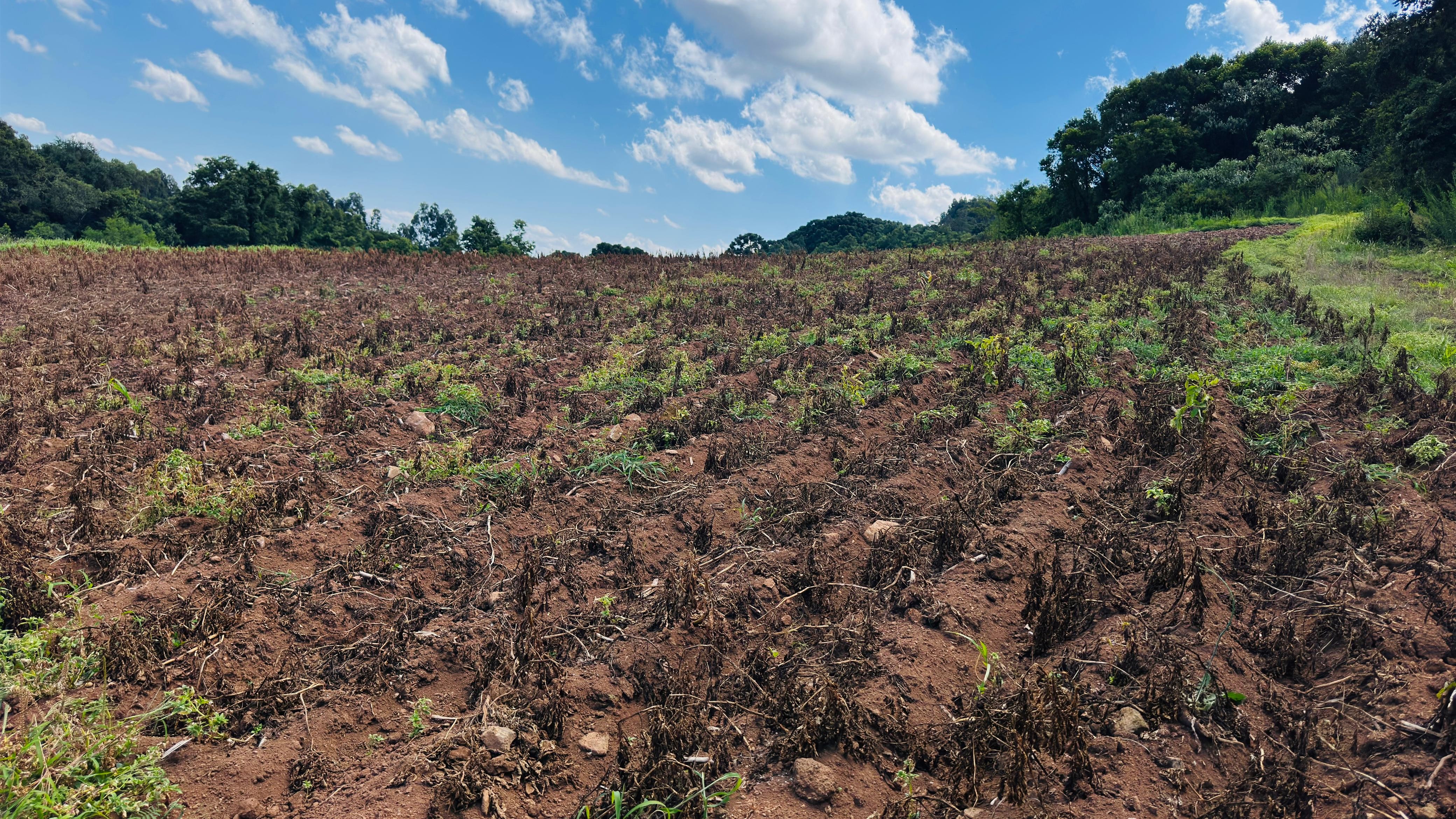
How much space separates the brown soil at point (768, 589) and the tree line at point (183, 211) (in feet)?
112

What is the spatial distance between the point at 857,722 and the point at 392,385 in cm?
644

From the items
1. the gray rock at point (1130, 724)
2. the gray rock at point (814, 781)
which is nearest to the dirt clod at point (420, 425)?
the gray rock at point (814, 781)

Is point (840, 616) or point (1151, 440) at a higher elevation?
point (1151, 440)

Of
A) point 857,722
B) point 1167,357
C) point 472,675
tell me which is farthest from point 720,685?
point 1167,357

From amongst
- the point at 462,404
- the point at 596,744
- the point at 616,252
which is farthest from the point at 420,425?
the point at 616,252

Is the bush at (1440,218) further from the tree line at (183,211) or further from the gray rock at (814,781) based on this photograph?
the tree line at (183,211)

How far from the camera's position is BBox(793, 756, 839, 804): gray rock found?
→ 2.62m

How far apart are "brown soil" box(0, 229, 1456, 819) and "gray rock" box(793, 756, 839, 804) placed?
5 centimetres

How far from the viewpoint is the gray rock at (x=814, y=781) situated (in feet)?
8.60

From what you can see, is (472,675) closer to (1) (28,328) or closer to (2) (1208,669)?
(2) (1208,669)

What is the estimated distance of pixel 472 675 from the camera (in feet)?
11.1

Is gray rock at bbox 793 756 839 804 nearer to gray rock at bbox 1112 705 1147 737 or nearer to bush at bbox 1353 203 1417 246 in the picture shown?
gray rock at bbox 1112 705 1147 737

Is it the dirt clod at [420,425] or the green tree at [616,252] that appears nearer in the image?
the dirt clod at [420,425]

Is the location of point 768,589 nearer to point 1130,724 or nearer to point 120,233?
point 1130,724
